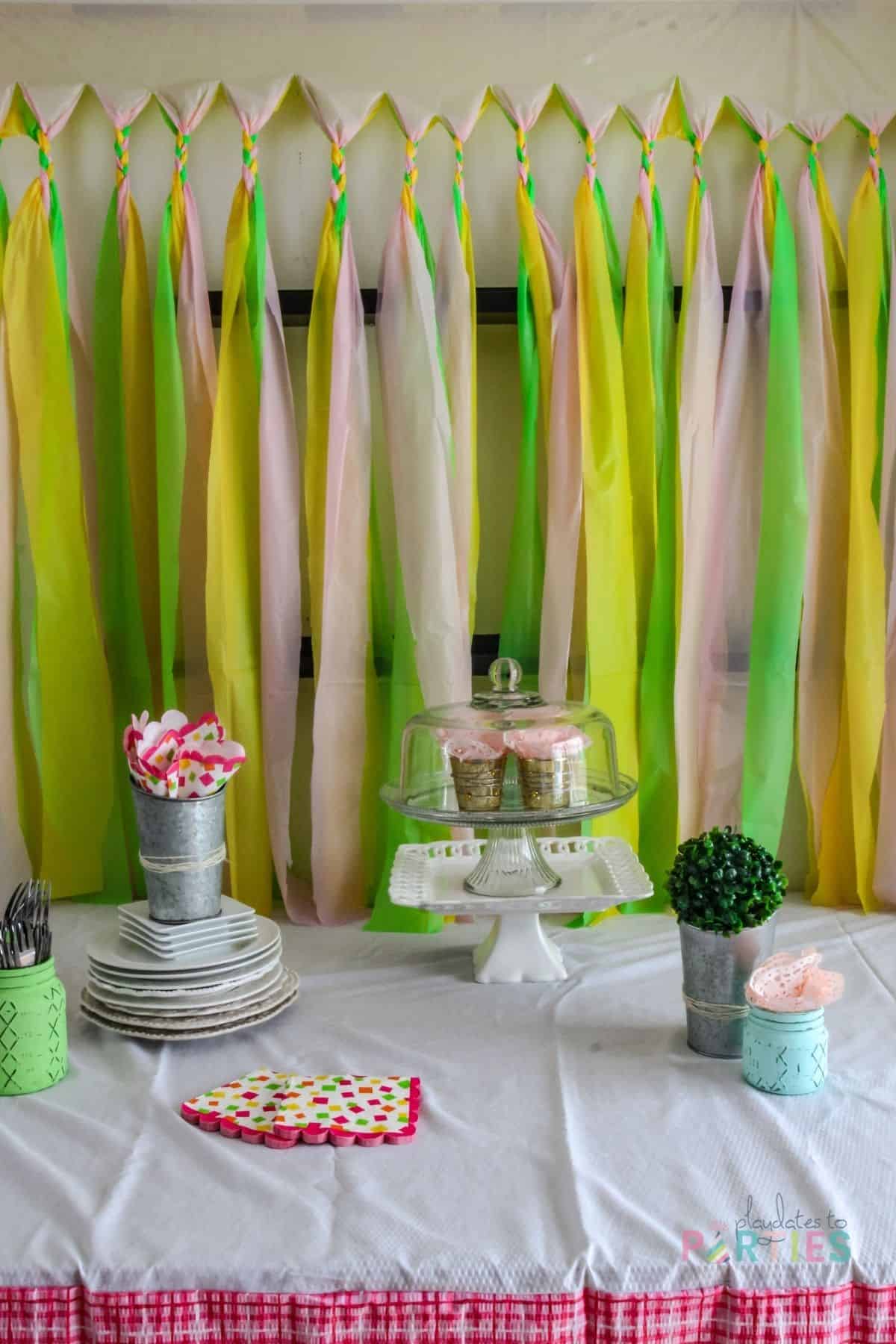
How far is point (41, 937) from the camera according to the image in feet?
4.06

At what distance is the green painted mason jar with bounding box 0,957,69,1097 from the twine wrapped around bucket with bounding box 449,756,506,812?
517 mm

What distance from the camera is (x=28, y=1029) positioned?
121cm

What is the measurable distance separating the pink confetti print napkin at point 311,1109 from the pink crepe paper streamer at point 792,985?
35 cm

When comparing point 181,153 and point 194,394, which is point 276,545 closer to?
point 194,394

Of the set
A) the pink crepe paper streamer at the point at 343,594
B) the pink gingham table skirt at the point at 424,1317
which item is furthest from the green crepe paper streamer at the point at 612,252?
the pink gingham table skirt at the point at 424,1317

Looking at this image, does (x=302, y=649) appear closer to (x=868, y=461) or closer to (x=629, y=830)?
(x=629, y=830)

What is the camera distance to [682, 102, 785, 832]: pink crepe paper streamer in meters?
1.83

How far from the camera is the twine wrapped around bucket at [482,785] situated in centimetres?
150

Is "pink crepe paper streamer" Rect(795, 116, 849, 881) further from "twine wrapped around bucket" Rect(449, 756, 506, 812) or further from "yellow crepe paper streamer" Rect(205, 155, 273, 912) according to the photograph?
"yellow crepe paper streamer" Rect(205, 155, 273, 912)

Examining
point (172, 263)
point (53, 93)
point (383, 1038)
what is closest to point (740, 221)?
point (172, 263)

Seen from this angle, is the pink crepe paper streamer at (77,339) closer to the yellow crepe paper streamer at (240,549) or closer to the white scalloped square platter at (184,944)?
the yellow crepe paper streamer at (240,549)

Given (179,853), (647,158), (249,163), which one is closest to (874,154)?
(647,158)

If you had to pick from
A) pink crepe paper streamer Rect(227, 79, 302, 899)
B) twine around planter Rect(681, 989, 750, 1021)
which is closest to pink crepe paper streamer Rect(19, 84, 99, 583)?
pink crepe paper streamer Rect(227, 79, 302, 899)

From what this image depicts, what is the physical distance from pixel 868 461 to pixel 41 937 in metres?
1.31
